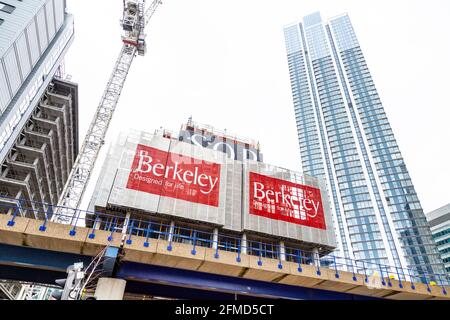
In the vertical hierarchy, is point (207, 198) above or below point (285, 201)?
below

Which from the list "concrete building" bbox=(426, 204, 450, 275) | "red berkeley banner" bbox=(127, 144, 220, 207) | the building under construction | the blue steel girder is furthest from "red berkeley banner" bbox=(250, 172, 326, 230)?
"concrete building" bbox=(426, 204, 450, 275)

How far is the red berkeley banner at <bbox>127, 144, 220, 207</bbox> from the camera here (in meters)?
38.6

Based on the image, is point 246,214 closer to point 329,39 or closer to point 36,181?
point 36,181

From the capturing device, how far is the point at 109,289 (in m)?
16.5

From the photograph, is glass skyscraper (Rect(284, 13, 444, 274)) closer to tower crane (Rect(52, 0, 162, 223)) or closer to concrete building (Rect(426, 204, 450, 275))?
concrete building (Rect(426, 204, 450, 275))

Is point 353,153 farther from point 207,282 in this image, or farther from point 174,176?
point 207,282

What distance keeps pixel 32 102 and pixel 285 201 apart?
47.6m

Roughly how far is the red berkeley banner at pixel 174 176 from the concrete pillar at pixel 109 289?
71.5 feet

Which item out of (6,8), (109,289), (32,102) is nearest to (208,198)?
(109,289)

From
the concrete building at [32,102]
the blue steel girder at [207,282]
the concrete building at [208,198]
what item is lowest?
the blue steel girder at [207,282]

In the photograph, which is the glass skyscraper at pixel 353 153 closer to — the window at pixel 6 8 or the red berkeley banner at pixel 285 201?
the red berkeley banner at pixel 285 201

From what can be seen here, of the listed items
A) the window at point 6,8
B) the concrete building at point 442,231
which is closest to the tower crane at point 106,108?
the window at point 6,8

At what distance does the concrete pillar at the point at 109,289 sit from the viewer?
640 inches

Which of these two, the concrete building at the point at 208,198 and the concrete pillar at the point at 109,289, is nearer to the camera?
the concrete pillar at the point at 109,289
